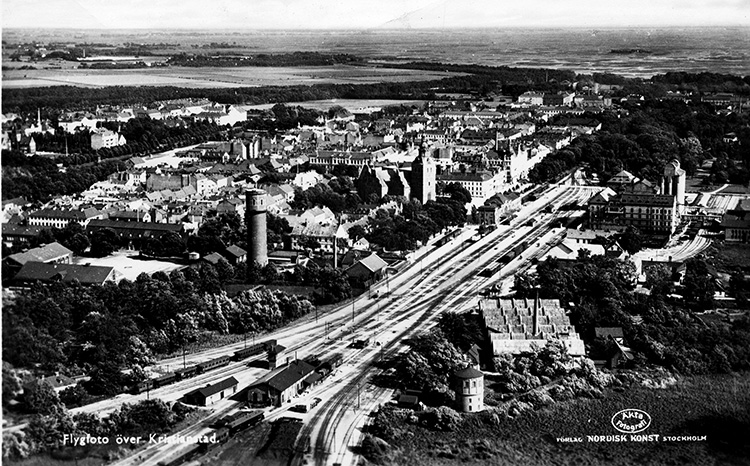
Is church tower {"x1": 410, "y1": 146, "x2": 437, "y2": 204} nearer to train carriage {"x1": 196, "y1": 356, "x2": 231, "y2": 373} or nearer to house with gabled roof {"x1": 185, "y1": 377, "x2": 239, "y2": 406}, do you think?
train carriage {"x1": 196, "y1": 356, "x2": 231, "y2": 373}

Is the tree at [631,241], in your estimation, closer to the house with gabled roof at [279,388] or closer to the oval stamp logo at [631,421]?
the oval stamp logo at [631,421]

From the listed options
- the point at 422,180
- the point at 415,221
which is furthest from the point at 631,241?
the point at 422,180

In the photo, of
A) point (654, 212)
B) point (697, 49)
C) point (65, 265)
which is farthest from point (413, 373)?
point (697, 49)

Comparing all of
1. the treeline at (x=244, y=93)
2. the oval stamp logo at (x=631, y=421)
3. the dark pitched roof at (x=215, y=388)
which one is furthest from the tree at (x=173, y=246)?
the oval stamp logo at (x=631, y=421)

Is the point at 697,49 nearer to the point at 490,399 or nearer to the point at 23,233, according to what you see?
the point at 490,399

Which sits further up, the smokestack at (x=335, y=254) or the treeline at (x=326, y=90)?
the treeline at (x=326, y=90)

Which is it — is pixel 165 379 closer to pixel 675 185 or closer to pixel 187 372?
pixel 187 372
